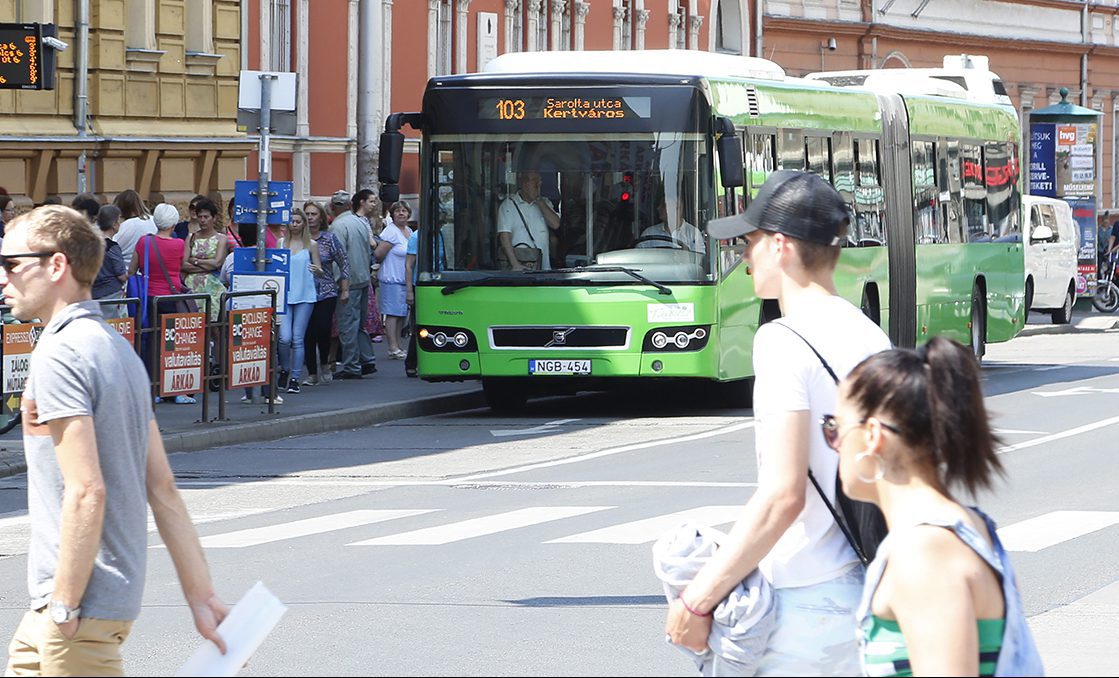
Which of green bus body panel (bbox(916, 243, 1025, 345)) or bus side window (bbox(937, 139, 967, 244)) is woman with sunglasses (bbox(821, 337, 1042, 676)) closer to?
green bus body panel (bbox(916, 243, 1025, 345))

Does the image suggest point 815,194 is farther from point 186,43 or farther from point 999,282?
point 186,43

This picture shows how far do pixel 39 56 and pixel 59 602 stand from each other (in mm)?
14481

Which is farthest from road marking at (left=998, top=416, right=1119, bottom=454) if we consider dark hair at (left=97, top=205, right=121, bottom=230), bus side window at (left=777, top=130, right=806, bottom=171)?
dark hair at (left=97, top=205, right=121, bottom=230)

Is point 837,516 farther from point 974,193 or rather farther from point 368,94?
point 368,94

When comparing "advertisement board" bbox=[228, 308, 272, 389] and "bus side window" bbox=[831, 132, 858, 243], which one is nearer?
"advertisement board" bbox=[228, 308, 272, 389]

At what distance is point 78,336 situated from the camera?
4.82 meters

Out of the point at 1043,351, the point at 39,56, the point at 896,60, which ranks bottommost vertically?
the point at 1043,351

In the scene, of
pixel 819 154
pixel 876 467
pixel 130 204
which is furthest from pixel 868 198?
pixel 876 467

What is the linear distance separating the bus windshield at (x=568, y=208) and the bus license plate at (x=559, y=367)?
0.71m

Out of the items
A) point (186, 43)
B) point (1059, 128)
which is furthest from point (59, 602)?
point (1059, 128)

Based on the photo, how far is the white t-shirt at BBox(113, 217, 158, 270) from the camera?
61.8ft

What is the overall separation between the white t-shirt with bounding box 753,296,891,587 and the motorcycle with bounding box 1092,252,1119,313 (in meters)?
37.3

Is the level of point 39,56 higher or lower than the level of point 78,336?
higher

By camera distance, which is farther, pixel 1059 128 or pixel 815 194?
pixel 1059 128
